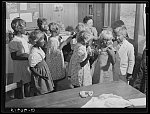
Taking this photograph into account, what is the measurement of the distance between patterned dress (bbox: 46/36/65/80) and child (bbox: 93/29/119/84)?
0.56ft

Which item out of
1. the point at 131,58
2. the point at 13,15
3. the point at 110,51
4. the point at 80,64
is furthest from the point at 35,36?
the point at 131,58

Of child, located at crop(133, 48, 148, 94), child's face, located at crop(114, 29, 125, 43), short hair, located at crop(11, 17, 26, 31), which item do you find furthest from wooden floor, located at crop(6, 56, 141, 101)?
short hair, located at crop(11, 17, 26, 31)

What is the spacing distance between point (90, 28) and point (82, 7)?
4.1 inches

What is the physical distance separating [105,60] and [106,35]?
12 centimetres

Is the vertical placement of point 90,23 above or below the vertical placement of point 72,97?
above

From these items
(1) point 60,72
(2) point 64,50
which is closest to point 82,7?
(2) point 64,50

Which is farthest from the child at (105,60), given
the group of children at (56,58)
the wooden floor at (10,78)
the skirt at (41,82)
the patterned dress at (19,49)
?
the patterned dress at (19,49)

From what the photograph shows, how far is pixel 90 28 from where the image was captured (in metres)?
1.19

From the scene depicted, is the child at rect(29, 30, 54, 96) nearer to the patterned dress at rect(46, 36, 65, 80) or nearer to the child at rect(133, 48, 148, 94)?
the patterned dress at rect(46, 36, 65, 80)

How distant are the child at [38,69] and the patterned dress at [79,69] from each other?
0.36ft

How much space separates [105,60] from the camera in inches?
47.6

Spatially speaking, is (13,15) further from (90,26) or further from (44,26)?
(90,26)

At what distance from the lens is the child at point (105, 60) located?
1198mm

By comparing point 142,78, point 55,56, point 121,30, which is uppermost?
point 121,30
